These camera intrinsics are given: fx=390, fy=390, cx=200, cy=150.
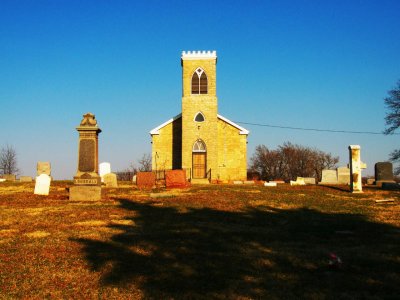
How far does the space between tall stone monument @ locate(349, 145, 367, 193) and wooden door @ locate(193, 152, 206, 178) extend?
1533 cm

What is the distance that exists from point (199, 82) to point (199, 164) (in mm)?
7308

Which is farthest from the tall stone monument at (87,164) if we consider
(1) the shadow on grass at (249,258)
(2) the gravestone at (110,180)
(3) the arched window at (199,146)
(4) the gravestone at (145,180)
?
(3) the arched window at (199,146)


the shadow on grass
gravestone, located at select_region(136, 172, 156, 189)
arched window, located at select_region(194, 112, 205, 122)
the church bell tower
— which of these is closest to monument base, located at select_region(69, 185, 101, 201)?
the shadow on grass

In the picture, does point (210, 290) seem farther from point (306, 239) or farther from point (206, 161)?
point (206, 161)

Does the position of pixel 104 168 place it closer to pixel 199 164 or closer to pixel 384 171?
pixel 199 164

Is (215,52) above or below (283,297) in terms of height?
above

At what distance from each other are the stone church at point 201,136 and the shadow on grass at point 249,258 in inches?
908

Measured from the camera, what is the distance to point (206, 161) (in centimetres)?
3425

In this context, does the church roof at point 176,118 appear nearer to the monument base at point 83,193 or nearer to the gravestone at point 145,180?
the gravestone at point 145,180

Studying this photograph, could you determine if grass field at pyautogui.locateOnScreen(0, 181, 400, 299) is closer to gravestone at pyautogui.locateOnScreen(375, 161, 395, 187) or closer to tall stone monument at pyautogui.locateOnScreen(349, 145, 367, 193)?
tall stone monument at pyautogui.locateOnScreen(349, 145, 367, 193)

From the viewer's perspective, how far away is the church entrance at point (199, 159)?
3447 cm

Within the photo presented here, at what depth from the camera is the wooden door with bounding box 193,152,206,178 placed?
113 feet

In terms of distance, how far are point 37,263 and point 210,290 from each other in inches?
134

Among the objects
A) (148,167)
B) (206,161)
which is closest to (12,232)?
(206,161)
